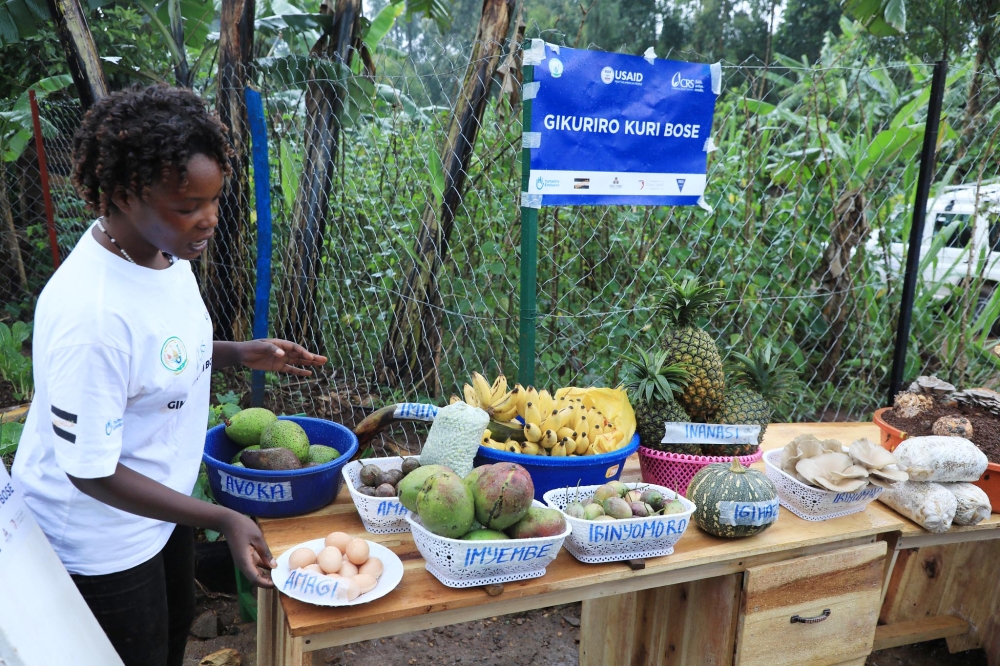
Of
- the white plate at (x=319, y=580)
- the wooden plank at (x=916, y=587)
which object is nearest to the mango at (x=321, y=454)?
the white plate at (x=319, y=580)

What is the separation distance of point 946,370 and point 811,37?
65.3 ft

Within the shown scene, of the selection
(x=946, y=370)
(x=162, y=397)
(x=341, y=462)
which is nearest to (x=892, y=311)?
(x=946, y=370)

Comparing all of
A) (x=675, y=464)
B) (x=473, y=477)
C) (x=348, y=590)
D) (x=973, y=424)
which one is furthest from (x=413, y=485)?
(x=973, y=424)

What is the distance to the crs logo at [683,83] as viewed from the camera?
8.09 feet

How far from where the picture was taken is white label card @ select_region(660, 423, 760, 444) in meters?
2.00

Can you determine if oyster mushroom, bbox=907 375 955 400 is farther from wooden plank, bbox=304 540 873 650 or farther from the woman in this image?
the woman

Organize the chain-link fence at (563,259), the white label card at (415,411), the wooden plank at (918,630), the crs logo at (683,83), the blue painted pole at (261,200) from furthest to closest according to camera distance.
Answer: the chain-link fence at (563,259) < the blue painted pole at (261,200) < the wooden plank at (918,630) < the crs logo at (683,83) < the white label card at (415,411)

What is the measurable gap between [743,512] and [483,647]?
1643mm

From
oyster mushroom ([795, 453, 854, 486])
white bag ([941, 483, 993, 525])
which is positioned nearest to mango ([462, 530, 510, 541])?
oyster mushroom ([795, 453, 854, 486])

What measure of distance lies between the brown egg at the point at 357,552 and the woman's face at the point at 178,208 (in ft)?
2.35

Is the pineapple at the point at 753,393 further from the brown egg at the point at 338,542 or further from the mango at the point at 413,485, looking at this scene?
the brown egg at the point at 338,542

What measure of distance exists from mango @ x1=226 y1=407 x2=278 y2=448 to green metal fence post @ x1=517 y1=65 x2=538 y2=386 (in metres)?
0.93

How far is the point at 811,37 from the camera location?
811 inches

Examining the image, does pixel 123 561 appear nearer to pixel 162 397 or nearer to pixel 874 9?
pixel 162 397
